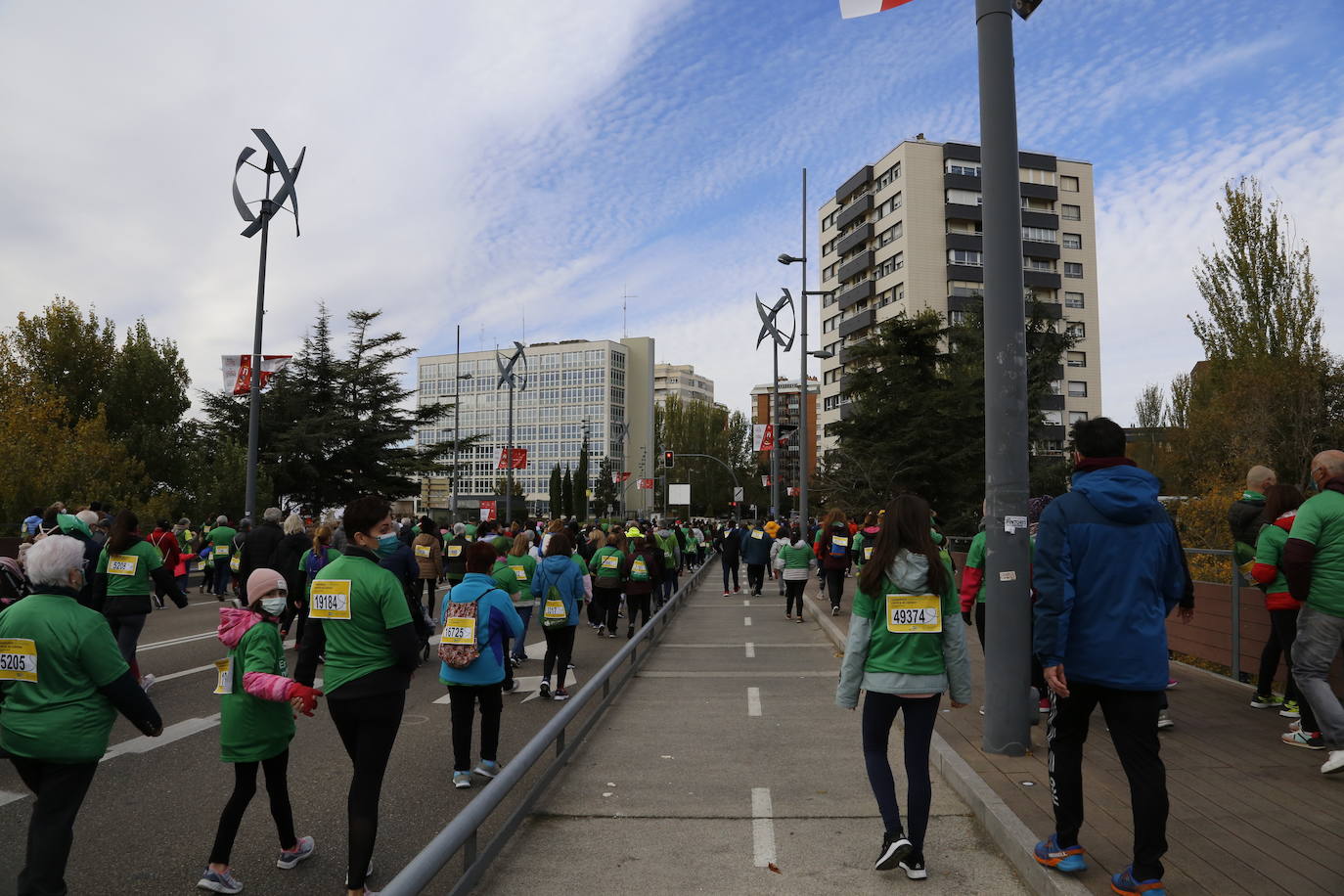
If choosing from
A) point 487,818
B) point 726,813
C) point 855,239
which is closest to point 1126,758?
point 726,813

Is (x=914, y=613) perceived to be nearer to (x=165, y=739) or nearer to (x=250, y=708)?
(x=250, y=708)

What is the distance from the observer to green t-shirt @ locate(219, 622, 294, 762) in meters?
4.48

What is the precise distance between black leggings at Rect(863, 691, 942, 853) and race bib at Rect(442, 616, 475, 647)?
286 cm

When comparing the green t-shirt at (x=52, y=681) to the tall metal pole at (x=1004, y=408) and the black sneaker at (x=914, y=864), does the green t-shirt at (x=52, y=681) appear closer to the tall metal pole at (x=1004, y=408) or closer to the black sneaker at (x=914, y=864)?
the black sneaker at (x=914, y=864)

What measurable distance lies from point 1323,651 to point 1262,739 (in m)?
1.32

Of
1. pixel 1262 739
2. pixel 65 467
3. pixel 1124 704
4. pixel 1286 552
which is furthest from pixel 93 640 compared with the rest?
pixel 65 467

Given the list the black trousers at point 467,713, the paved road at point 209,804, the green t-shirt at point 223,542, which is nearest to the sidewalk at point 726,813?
the black trousers at point 467,713

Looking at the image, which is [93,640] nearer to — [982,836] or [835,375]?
[982,836]

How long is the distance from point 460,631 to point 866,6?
5823 millimetres

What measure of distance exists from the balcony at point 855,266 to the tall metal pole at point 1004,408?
6802 cm

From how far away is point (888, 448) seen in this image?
32.2 meters

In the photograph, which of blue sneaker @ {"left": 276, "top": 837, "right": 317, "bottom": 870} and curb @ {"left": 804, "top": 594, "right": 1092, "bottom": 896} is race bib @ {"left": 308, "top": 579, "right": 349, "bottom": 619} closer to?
blue sneaker @ {"left": 276, "top": 837, "right": 317, "bottom": 870}

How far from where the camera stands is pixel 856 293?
2923 inches

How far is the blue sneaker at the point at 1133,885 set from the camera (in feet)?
12.2
